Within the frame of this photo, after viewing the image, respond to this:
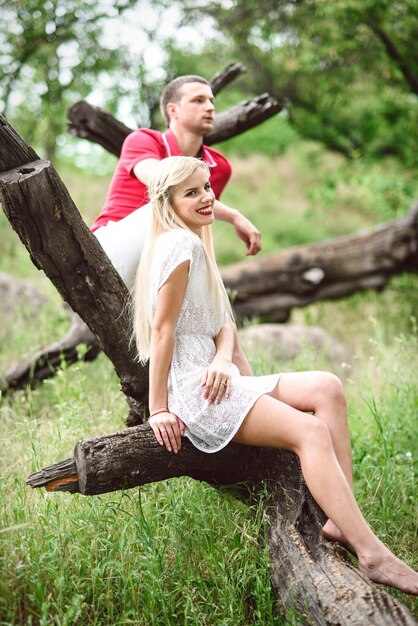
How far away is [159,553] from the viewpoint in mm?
2865

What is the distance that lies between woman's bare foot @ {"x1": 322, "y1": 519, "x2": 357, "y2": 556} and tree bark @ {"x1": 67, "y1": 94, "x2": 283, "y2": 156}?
347 cm

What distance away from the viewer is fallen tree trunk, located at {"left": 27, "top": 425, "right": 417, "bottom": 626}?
2.45m

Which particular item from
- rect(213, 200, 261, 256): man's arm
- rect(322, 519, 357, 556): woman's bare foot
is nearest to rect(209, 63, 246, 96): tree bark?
rect(213, 200, 261, 256): man's arm

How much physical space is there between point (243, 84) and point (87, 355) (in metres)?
7.91

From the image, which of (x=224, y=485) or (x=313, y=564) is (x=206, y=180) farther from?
(x=313, y=564)

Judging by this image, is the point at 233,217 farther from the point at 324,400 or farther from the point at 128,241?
the point at 324,400

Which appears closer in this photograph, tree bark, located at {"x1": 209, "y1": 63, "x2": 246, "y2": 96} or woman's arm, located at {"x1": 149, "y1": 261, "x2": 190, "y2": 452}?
woman's arm, located at {"x1": 149, "y1": 261, "x2": 190, "y2": 452}

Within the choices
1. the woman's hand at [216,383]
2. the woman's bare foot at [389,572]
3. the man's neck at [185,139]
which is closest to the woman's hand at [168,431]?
the woman's hand at [216,383]

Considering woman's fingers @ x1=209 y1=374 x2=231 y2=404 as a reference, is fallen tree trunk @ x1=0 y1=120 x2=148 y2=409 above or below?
above

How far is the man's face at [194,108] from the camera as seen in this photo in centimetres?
408

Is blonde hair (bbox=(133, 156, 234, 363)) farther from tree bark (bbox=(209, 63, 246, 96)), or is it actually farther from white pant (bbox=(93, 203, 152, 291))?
tree bark (bbox=(209, 63, 246, 96))

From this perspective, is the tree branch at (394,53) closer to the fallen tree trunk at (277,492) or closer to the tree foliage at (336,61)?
the tree foliage at (336,61)

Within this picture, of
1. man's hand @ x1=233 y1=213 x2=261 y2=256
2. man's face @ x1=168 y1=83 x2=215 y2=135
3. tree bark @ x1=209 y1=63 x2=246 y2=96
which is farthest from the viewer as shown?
tree bark @ x1=209 y1=63 x2=246 y2=96

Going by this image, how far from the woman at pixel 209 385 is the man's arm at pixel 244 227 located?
25.0 inches
